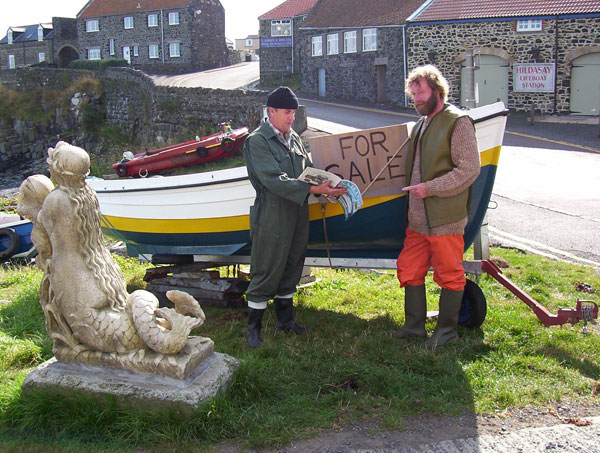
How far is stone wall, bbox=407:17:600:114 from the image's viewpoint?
75.6ft

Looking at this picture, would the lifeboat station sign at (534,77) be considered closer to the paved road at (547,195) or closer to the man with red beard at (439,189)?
the paved road at (547,195)

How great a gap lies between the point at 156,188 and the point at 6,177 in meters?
29.9

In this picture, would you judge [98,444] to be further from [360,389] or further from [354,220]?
[354,220]

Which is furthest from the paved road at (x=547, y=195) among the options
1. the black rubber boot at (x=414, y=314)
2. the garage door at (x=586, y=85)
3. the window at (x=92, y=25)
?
the window at (x=92, y=25)

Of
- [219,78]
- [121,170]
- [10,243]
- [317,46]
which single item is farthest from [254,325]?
[219,78]

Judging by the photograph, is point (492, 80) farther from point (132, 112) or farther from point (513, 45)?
point (132, 112)

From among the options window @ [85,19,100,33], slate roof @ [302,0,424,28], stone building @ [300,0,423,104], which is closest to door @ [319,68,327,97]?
stone building @ [300,0,423,104]

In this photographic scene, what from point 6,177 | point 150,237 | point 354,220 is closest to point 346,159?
point 354,220

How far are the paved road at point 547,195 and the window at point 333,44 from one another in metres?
12.1

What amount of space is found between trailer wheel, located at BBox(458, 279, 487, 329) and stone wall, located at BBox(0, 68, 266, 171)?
16.5 meters

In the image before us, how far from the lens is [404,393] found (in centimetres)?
399

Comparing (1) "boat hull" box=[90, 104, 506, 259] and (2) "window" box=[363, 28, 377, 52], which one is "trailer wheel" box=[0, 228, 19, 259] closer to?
(1) "boat hull" box=[90, 104, 506, 259]

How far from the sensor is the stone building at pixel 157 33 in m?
46.2

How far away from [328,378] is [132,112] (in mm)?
31485
